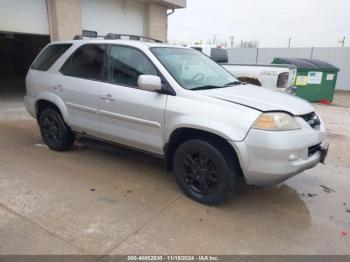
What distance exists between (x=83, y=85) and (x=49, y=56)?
115 cm

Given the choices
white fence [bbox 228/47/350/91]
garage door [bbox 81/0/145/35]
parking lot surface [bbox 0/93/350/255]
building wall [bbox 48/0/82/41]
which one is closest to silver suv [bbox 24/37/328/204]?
parking lot surface [bbox 0/93/350/255]

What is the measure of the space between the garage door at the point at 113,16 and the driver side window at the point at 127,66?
679 cm

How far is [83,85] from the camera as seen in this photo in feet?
14.1

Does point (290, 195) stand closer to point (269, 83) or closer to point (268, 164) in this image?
point (268, 164)

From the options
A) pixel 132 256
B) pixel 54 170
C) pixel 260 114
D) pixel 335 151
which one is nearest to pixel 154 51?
pixel 260 114

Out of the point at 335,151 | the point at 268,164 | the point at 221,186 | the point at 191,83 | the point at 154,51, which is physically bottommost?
the point at 335,151

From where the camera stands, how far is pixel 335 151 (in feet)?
19.0

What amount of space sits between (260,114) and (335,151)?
3602mm

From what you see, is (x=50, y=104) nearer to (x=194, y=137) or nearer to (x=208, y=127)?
(x=194, y=137)

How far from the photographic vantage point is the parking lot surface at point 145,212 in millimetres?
2742

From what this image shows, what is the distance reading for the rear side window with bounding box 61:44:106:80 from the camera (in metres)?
4.25

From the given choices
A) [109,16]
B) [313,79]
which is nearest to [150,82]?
[109,16]

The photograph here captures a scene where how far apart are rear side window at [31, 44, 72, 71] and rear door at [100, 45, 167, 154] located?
3.64 ft

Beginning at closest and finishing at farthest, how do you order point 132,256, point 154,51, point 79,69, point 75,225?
point 132,256, point 75,225, point 154,51, point 79,69
